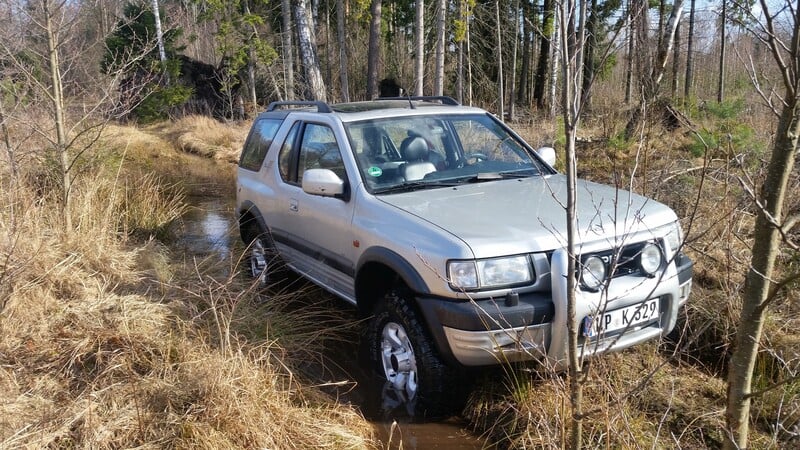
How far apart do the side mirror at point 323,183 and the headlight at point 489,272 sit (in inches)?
48.6

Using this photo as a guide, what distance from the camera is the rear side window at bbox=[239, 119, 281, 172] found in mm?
5832

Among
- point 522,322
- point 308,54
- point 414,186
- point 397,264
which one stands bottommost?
point 522,322

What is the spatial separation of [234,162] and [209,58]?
21806 mm

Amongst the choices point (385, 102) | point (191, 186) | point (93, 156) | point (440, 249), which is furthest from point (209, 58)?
point (440, 249)

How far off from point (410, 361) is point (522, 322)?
0.84 meters

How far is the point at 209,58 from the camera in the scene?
36.1 m

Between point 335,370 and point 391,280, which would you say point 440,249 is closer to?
point 391,280

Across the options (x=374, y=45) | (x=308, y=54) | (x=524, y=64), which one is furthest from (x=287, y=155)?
(x=524, y=64)

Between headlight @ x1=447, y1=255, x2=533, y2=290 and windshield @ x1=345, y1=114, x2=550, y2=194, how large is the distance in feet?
3.65

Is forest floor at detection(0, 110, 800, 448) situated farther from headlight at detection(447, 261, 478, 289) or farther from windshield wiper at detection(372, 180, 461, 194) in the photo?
windshield wiper at detection(372, 180, 461, 194)

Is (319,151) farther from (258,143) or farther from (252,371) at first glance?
(252,371)

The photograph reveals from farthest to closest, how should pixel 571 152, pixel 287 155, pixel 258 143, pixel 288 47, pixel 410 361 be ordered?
pixel 288 47 < pixel 258 143 < pixel 287 155 < pixel 410 361 < pixel 571 152

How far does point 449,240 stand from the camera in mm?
3289

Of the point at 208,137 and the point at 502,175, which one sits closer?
the point at 502,175
